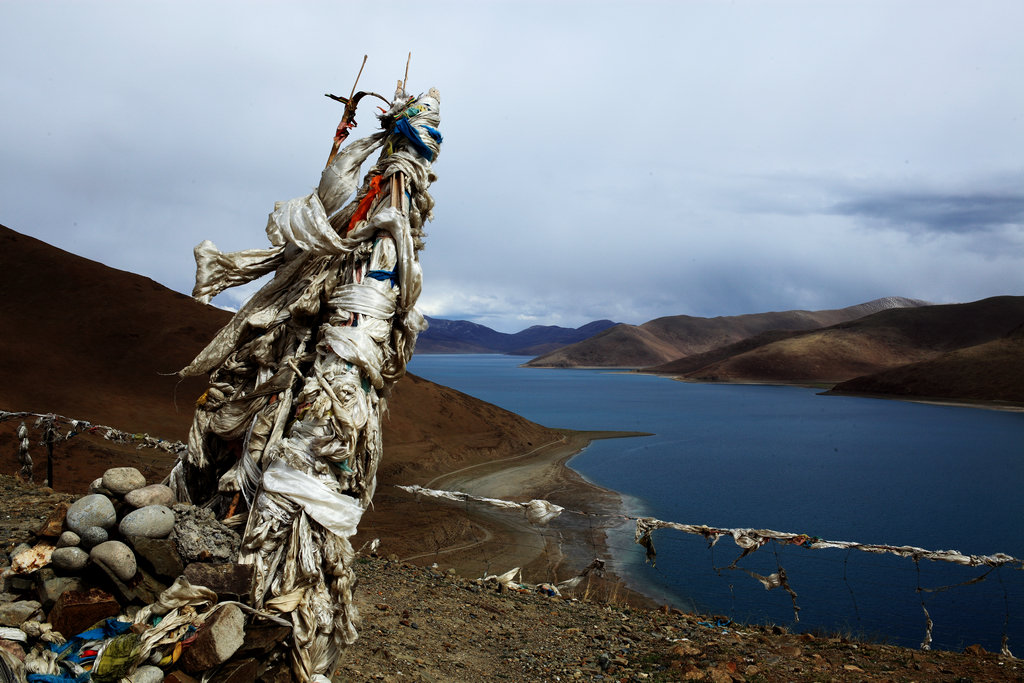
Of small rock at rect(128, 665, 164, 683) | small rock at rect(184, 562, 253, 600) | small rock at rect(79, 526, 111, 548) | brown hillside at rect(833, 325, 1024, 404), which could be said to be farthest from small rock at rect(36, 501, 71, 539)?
brown hillside at rect(833, 325, 1024, 404)

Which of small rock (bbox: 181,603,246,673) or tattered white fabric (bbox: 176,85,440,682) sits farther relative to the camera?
tattered white fabric (bbox: 176,85,440,682)

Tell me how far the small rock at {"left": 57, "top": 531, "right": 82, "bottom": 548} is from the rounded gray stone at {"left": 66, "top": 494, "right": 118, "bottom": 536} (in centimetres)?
2

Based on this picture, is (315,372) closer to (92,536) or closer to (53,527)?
(92,536)

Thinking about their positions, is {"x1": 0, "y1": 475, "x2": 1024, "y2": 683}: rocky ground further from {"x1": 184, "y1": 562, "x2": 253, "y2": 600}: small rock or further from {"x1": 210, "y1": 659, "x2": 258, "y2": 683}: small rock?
{"x1": 184, "y1": 562, "x2": 253, "y2": 600}: small rock

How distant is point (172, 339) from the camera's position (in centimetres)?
2648

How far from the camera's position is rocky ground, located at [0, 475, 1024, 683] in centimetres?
399

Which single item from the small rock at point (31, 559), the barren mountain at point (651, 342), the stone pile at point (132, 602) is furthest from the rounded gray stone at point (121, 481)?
the barren mountain at point (651, 342)

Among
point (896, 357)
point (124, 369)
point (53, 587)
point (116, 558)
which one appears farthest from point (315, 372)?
point (896, 357)

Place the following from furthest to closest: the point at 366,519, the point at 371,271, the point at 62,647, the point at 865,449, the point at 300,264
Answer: the point at 865,449 → the point at 366,519 → the point at 300,264 → the point at 371,271 → the point at 62,647

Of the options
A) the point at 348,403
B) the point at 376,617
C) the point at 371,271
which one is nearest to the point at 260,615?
the point at 348,403

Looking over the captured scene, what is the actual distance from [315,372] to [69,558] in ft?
3.59

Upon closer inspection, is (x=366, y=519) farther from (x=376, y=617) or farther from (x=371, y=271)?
(x=371, y=271)

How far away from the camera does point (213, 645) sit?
203 cm

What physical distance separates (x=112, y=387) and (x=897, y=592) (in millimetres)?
24820
